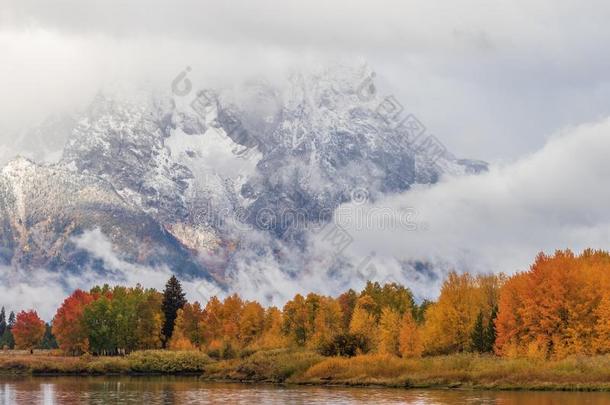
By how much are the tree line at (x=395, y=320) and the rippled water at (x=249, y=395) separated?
19.9 metres

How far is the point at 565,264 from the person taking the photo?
11512 centimetres

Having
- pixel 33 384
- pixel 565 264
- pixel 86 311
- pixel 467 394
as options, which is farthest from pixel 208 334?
pixel 467 394

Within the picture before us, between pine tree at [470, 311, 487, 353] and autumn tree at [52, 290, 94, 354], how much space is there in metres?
84.2

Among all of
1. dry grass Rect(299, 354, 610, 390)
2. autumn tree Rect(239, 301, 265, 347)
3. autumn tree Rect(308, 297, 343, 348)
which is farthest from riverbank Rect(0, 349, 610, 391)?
autumn tree Rect(239, 301, 265, 347)

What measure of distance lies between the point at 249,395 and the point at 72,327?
99793 millimetres

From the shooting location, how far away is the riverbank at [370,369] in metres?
96.2

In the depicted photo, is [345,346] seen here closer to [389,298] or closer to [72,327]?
[389,298]

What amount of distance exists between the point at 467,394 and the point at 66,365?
82969mm

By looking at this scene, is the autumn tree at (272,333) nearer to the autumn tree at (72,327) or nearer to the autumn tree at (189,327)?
the autumn tree at (189,327)

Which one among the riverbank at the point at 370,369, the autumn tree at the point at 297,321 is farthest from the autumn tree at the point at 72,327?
the autumn tree at the point at 297,321

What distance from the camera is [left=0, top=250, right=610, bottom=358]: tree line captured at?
112m

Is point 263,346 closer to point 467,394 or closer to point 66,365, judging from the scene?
point 66,365

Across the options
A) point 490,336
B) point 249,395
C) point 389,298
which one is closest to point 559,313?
point 490,336

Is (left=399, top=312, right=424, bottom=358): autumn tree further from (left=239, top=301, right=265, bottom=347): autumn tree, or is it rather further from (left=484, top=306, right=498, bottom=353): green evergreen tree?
(left=239, top=301, right=265, bottom=347): autumn tree
